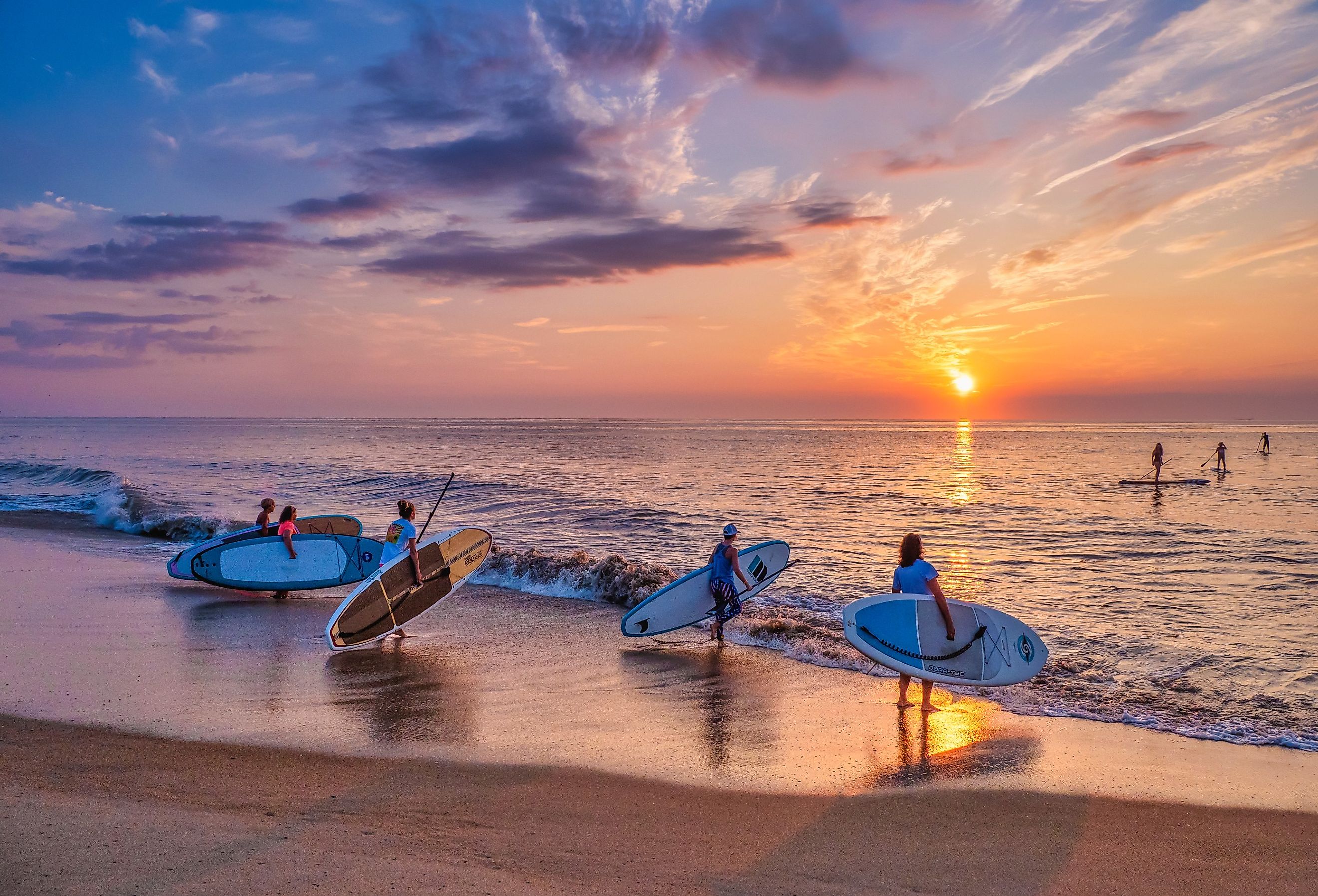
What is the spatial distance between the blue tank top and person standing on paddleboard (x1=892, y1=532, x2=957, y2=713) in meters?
2.77

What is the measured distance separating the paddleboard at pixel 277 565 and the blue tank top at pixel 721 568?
21.1 ft

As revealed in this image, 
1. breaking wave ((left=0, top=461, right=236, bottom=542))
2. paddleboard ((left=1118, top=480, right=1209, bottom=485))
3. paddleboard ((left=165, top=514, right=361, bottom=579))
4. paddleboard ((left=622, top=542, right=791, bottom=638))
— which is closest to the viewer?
paddleboard ((left=622, top=542, right=791, bottom=638))

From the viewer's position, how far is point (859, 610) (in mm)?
8180

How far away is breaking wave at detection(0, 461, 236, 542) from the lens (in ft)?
67.4

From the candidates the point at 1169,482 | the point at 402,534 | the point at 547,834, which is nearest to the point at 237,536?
the point at 402,534

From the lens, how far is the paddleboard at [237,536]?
13.4m

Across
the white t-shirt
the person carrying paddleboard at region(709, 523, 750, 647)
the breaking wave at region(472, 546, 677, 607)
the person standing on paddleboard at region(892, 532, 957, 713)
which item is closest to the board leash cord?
the person standing on paddleboard at region(892, 532, 957, 713)

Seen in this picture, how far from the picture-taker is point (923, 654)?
26.1 ft

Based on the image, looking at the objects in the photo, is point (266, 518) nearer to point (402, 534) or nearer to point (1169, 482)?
point (402, 534)

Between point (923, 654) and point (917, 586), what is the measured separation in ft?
2.41

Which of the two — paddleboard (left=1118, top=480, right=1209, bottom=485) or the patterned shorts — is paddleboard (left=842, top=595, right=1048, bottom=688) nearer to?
the patterned shorts

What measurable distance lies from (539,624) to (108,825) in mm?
6852

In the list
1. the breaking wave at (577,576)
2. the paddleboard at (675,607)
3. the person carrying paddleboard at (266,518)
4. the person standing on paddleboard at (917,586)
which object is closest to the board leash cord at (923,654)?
the person standing on paddleboard at (917,586)

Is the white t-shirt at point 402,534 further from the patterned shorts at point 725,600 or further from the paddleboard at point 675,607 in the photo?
the patterned shorts at point 725,600
